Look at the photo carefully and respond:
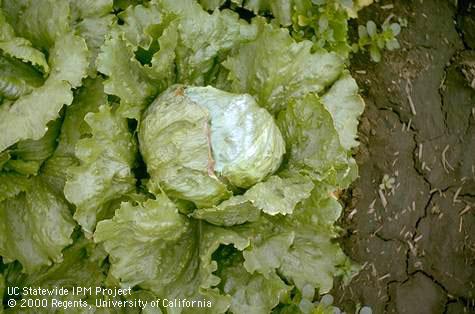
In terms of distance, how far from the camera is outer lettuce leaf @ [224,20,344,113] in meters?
2.30

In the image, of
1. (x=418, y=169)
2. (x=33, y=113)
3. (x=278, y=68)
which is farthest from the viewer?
(x=418, y=169)

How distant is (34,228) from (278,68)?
3.25ft

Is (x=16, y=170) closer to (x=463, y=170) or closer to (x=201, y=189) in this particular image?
(x=201, y=189)

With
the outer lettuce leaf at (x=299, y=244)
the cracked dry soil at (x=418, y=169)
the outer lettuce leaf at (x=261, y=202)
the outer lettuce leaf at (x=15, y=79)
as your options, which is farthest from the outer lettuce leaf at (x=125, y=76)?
the cracked dry soil at (x=418, y=169)

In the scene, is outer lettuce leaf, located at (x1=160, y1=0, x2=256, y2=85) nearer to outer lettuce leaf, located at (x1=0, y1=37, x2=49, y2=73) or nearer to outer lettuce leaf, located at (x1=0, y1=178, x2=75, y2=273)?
outer lettuce leaf, located at (x1=0, y1=37, x2=49, y2=73)

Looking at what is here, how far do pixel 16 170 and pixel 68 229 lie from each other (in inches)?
10.2

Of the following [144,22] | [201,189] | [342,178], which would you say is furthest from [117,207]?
[342,178]

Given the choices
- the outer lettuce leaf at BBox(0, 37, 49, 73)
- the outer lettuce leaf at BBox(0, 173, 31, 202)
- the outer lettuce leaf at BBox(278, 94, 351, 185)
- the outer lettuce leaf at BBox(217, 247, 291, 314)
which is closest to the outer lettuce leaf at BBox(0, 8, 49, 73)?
the outer lettuce leaf at BBox(0, 37, 49, 73)

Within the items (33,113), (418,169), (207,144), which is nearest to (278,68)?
(207,144)

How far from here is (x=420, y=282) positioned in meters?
3.29

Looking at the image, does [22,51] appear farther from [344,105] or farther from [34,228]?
[344,105]

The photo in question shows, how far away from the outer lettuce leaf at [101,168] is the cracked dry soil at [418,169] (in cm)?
134

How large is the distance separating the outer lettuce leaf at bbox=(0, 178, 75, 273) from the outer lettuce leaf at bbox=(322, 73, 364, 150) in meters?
0.99

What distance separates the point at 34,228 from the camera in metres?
2.27
